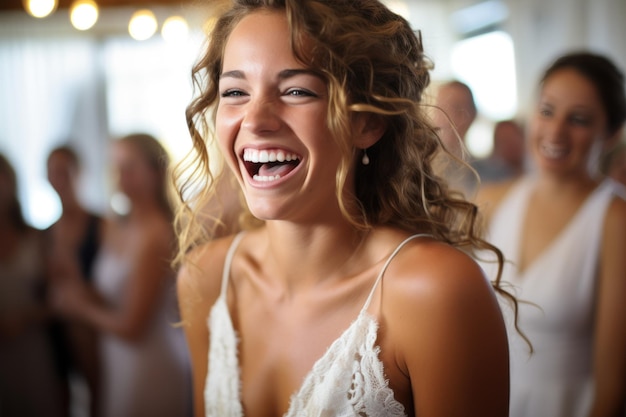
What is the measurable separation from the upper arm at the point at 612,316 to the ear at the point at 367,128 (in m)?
0.96

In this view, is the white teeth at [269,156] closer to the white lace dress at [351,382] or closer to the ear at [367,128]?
the ear at [367,128]

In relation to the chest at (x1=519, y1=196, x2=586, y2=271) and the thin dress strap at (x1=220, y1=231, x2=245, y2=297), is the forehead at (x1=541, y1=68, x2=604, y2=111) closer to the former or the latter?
the chest at (x1=519, y1=196, x2=586, y2=271)

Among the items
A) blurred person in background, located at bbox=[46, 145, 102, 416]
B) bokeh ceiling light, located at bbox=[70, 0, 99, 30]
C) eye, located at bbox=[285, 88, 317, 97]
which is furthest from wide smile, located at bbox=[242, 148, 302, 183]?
bokeh ceiling light, located at bbox=[70, 0, 99, 30]

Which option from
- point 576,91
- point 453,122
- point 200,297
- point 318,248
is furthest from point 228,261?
point 576,91

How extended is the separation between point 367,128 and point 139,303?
1.72 metres

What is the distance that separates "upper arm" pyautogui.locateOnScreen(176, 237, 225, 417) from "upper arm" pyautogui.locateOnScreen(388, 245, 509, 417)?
1.90 ft

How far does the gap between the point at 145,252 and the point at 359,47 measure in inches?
70.0

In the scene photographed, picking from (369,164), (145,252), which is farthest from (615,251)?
(145,252)

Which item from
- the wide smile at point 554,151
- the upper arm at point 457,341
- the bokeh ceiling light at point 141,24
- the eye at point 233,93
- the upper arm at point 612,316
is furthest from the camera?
the bokeh ceiling light at point 141,24

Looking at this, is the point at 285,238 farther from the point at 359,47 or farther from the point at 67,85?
the point at 67,85

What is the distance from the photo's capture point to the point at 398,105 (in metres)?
1.35

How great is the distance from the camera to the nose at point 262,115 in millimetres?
1251

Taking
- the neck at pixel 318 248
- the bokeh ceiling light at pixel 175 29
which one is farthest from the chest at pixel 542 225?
the bokeh ceiling light at pixel 175 29

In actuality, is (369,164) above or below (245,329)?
above
